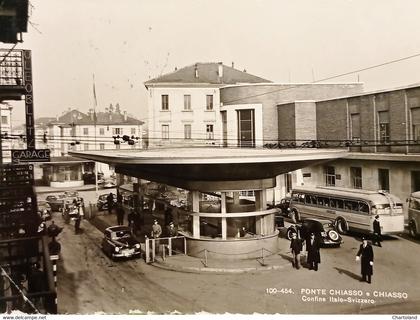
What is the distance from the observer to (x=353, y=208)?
18.6 meters

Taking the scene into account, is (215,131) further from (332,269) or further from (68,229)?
(332,269)

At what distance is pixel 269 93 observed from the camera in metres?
31.7

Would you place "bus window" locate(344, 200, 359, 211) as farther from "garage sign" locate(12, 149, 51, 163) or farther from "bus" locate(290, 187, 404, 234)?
"garage sign" locate(12, 149, 51, 163)

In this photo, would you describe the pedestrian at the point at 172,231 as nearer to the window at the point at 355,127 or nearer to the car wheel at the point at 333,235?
the car wheel at the point at 333,235

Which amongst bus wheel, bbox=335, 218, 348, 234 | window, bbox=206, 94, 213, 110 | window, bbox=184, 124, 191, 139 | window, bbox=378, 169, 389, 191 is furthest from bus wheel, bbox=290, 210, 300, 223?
window, bbox=206, 94, 213, 110

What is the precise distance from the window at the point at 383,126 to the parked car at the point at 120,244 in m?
14.6

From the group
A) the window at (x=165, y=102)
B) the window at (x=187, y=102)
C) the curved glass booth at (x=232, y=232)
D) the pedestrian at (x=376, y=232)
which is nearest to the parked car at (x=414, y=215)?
the pedestrian at (x=376, y=232)

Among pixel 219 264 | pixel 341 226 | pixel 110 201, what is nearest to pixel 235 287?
pixel 219 264

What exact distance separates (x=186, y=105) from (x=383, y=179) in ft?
61.3

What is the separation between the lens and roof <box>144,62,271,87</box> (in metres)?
36.0

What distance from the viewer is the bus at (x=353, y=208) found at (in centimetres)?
1761

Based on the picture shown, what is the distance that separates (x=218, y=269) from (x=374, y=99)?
1563cm

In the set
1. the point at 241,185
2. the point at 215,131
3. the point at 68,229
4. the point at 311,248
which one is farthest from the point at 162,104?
the point at 311,248

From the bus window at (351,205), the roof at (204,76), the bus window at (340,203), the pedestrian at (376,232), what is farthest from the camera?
the roof at (204,76)
